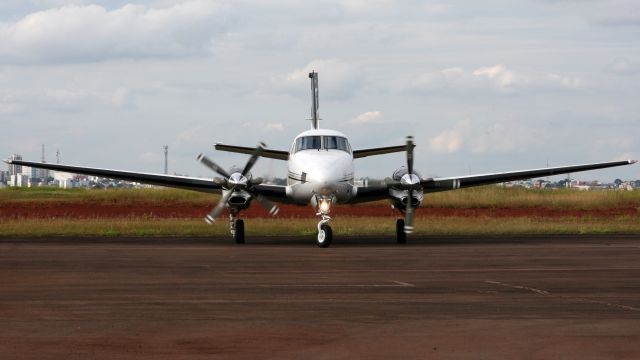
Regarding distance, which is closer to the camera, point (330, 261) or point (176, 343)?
point (176, 343)

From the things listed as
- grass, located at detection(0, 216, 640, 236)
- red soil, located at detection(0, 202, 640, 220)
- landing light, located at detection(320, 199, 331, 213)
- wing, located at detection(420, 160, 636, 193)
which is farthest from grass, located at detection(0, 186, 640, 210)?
landing light, located at detection(320, 199, 331, 213)

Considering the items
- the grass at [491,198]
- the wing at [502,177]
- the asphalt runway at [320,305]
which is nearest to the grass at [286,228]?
the wing at [502,177]

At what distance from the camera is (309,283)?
18.4m

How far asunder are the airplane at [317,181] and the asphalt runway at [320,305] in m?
4.08

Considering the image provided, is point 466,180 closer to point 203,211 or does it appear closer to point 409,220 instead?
point 409,220

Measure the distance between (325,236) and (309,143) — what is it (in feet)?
11.6

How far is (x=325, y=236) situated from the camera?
99.2 ft

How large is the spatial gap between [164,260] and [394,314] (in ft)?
37.5

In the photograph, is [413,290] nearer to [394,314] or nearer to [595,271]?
[394,314]

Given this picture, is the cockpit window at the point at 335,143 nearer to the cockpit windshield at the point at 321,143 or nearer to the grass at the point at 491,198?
the cockpit windshield at the point at 321,143

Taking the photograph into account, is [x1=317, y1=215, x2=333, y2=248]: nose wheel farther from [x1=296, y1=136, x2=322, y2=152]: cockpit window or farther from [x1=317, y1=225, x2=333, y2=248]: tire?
[x1=296, y1=136, x2=322, y2=152]: cockpit window

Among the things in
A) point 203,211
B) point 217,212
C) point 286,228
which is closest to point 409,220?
point 217,212

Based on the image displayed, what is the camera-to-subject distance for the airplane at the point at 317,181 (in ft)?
102

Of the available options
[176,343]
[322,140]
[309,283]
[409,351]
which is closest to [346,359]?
[409,351]
